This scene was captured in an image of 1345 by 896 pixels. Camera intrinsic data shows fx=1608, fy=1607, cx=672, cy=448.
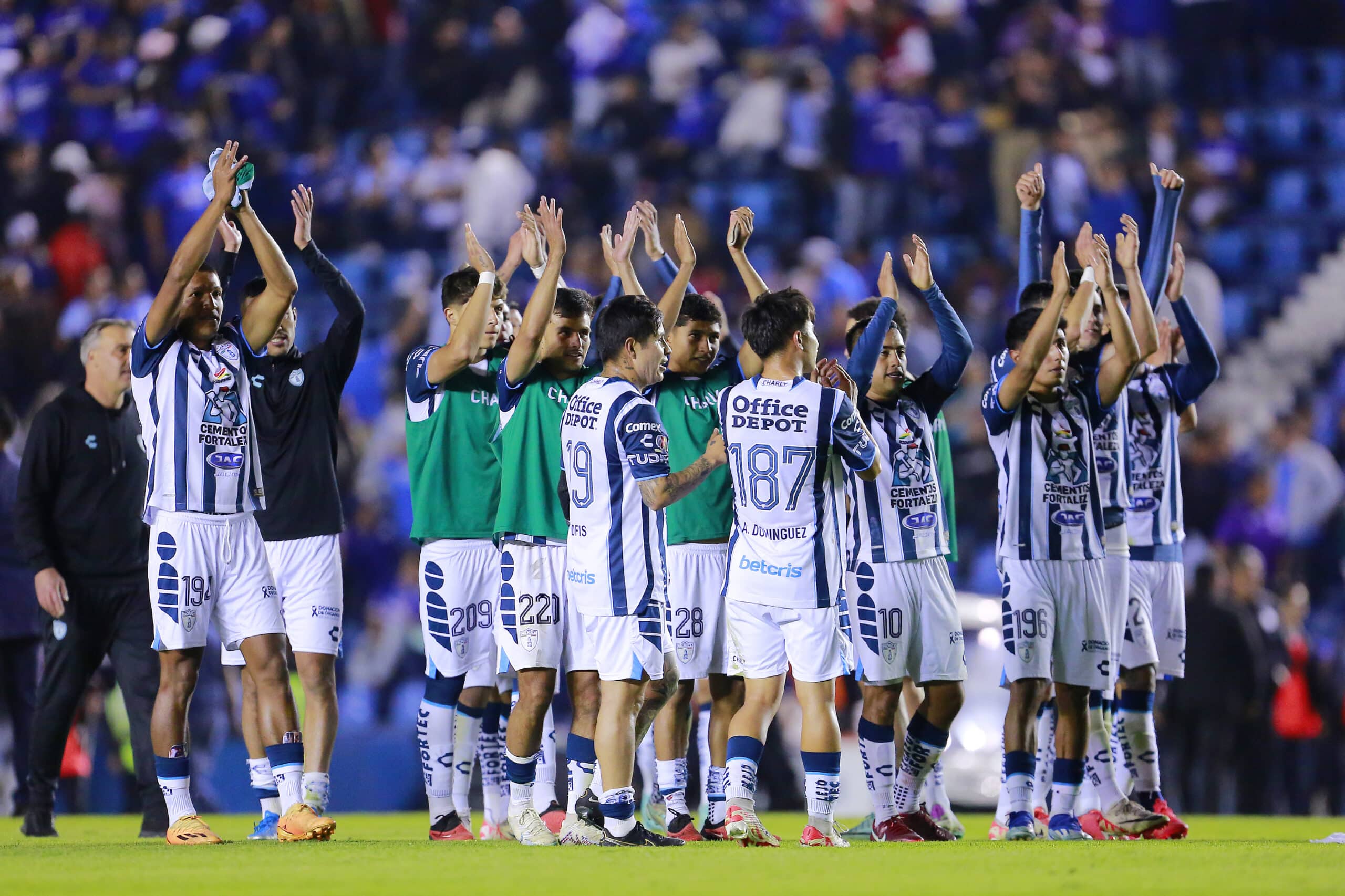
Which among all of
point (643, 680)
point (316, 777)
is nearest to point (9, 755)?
point (316, 777)

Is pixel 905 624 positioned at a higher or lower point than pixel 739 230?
lower

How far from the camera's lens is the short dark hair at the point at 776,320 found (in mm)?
7445

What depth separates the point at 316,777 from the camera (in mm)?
A: 7805

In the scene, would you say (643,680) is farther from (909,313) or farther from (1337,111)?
(1337,111)

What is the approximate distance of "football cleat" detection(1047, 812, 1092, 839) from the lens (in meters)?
8.17

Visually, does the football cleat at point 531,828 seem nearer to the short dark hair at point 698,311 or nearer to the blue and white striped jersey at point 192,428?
the blue and white striped jersey at point 192,428

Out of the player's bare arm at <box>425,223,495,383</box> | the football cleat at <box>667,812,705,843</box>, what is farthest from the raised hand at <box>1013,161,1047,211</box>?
the football cleat at <box>667,812,705,843</box>

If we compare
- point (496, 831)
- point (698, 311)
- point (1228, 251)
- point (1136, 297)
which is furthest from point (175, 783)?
point (1228, 251)

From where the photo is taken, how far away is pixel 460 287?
8648mm

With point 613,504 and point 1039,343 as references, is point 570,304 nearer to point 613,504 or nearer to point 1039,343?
point 613,504

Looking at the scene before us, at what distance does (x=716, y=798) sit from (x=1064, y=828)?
1783 millimetres

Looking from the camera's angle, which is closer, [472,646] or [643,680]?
[643,680]

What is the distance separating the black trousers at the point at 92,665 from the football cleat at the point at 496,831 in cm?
221

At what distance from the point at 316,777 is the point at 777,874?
2.85 meters
